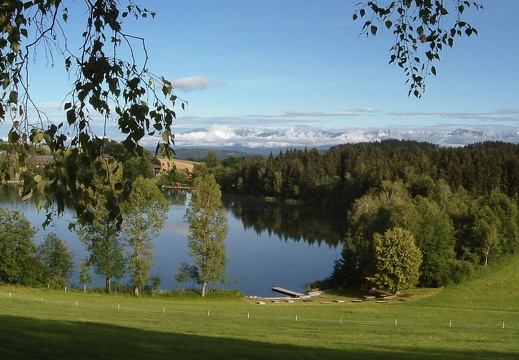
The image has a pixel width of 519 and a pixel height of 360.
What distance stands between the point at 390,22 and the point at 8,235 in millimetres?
24555

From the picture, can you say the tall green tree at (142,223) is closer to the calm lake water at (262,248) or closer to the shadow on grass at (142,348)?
the calm lake water at (262,248)

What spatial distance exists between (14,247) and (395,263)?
1936cm

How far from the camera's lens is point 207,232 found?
2734 cm

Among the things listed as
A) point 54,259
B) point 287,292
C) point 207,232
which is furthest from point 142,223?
point 287,292

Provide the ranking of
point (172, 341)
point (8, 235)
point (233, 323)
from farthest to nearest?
point (8, 235)
point (233, 323)
point (172, 341)

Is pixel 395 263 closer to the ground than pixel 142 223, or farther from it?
closer to the ground

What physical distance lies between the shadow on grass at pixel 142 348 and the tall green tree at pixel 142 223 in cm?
1383

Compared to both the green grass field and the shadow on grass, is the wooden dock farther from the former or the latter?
the shadow on grass

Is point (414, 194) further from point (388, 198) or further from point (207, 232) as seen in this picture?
point (207, 232)

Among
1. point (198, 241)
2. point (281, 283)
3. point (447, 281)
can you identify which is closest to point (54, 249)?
point (198, 241)

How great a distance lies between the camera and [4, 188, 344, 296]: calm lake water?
3020 centimetres

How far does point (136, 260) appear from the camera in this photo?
25.2 metres

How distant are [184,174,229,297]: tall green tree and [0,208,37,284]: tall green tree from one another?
777 centimetres

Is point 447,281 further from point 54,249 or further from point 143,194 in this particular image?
point 54,249
